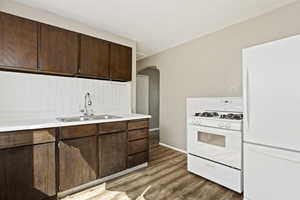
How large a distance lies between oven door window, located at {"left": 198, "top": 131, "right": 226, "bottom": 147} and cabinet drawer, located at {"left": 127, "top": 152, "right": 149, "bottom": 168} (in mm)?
1011

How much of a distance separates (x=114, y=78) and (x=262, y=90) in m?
2.17

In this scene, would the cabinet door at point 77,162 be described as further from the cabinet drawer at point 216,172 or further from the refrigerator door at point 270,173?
the refrigerator door at point 270,173

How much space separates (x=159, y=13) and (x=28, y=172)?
265cm

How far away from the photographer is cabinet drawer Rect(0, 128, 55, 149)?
1.45 metres

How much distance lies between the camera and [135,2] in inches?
78.6

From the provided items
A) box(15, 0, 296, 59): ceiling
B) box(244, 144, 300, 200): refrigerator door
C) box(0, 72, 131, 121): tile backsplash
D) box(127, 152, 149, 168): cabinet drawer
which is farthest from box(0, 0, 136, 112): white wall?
box(244, 144, 300, 200): refrigerator door

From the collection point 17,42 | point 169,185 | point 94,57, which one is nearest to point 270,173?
point 169,185

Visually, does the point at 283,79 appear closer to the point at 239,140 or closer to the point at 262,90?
the point at 262,90

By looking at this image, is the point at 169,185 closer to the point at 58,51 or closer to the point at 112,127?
the point at 112,127

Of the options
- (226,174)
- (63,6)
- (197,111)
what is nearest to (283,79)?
(226,174)

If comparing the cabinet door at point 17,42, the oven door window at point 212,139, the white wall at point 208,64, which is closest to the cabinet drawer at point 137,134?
the oven door window at point 212,139

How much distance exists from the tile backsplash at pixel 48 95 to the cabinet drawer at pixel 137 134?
0.70 m

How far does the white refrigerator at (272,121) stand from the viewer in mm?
1334

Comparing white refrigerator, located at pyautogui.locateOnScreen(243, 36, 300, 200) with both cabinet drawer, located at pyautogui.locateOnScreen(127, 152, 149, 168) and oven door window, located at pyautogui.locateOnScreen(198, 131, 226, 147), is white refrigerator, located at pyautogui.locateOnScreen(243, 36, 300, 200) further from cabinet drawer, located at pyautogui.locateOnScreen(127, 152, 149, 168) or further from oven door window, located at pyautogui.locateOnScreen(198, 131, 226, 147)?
cabinet drawer, located at pyautogui.locateOnScreen(127, 152, 149, 168)
